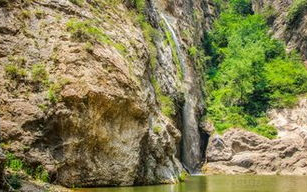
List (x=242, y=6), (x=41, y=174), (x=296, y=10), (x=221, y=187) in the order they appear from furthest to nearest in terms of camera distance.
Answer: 1. (x=242, y=6)
2. (x=296, y=10)
3. (x=221, y=187)
4. (x=41, y=174)

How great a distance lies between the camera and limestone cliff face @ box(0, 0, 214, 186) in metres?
16.1

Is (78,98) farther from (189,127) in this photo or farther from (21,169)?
(189,127)

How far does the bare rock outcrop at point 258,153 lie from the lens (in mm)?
37312

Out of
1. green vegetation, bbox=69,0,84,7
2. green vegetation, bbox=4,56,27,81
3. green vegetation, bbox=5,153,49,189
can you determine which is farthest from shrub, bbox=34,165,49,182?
green vegetation, bbox=69,0,84,7

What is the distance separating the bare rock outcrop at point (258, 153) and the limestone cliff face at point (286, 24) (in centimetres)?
1583

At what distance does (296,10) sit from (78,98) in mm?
44420

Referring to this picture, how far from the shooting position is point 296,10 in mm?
54469

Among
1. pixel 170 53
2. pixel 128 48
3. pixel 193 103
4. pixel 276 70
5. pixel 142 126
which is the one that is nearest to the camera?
pixel 142 126

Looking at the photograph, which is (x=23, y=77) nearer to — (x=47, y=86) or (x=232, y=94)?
(x=47, y=86)

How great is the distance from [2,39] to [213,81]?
3465 centimetres

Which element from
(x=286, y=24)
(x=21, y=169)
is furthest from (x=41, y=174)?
(x=286, y=24)

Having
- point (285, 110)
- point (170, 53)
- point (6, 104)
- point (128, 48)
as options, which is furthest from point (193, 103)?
point (6, 104)

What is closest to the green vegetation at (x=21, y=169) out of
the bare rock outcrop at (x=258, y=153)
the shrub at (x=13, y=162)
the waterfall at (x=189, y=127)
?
the shrub at (x=13, y=162)

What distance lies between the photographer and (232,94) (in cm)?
4588
